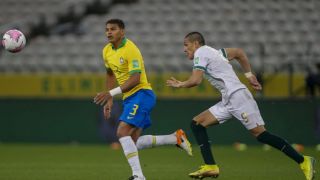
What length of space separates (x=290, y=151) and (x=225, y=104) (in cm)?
112

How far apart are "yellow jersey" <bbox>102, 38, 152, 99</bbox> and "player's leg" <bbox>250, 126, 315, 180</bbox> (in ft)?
5.80

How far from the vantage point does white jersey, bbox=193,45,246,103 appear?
9.95m

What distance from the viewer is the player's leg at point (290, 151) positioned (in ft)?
31.6

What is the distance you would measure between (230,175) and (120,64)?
2.48 m

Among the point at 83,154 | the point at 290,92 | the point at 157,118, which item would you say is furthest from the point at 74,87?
the point at 290,92

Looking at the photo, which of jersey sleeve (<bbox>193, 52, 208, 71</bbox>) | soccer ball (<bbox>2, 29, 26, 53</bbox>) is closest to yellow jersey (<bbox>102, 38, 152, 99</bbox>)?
jersey sleeve (<bbox>193, 52, 208, 71</bbox>)

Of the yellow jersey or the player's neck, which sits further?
the player's neck

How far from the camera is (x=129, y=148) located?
9844 millimetres

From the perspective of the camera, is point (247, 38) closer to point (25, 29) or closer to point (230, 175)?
point (25, 29)

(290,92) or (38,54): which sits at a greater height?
(38,54)

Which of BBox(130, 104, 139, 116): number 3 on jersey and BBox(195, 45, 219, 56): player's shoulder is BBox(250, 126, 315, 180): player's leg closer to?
BBox(195, 45, 219, 56): player's shoulder

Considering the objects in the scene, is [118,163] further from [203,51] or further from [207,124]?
[203,51]

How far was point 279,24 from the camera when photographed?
22.5m

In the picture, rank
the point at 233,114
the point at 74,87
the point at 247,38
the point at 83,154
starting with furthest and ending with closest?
the point at 247,38
the point at 74,87
the point at 83,154
the point at 233,114
